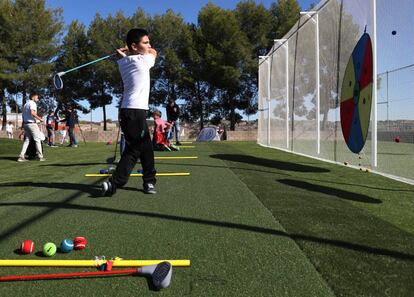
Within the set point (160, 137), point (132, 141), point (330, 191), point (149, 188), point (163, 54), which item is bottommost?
point (330, 191)

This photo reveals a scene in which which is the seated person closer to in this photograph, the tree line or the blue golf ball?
the blue golf ball

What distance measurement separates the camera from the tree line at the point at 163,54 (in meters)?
35.2

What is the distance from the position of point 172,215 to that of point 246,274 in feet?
4.80

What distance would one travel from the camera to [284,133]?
13.3 metres

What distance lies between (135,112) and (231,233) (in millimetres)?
2174

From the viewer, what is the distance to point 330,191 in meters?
5.26

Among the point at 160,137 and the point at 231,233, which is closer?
the point at 231,233

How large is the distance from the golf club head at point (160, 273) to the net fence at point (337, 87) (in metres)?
4.84

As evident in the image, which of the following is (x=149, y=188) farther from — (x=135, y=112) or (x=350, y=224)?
(x=350, y=224)

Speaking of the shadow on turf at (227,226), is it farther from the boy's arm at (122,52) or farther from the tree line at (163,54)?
the tree line at (163,54)

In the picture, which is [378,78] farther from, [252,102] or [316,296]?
[252,102]

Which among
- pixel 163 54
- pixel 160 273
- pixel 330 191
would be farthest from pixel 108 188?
pixel 163 54

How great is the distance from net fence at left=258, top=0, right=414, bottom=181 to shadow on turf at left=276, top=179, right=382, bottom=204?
59.2 inches

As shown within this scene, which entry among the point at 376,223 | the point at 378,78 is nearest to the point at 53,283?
the point at 376,223
